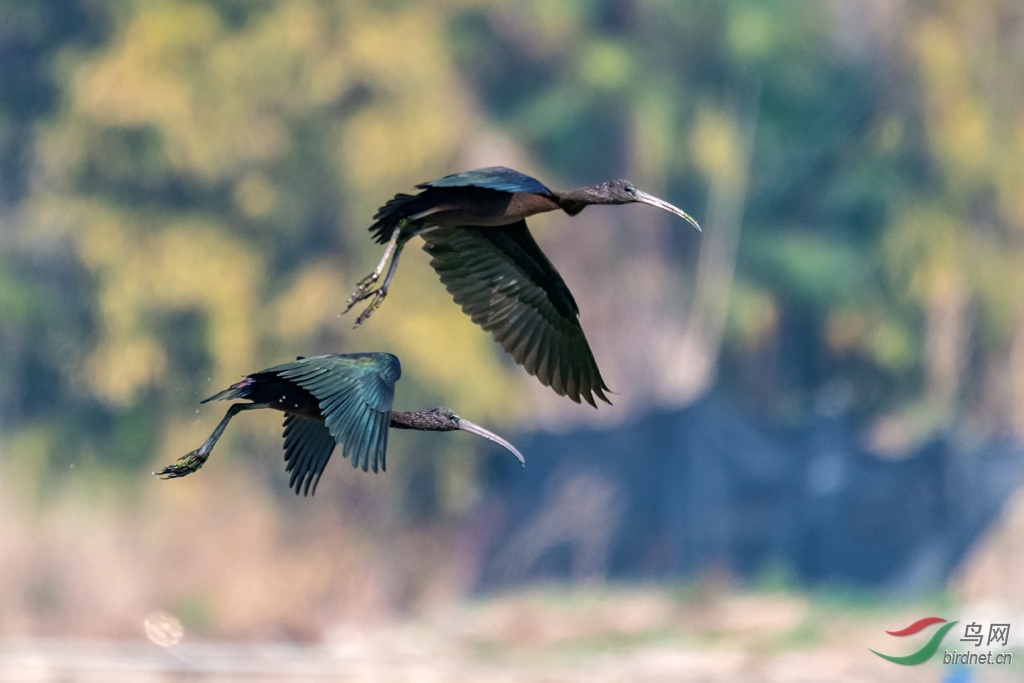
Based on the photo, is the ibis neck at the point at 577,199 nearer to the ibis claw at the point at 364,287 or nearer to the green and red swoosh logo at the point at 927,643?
the ibis claw at the point at 364,287

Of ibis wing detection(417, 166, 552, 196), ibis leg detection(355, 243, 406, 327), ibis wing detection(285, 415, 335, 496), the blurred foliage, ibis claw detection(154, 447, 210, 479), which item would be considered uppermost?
the blurred foliage

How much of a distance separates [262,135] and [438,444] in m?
4.76

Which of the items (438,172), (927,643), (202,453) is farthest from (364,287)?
(438,172)

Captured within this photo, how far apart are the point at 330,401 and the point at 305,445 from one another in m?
0.99

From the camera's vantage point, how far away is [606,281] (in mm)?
22141

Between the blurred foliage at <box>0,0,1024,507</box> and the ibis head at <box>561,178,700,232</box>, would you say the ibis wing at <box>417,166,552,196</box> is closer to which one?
the ibis head at <box>561,178,700,232</box>

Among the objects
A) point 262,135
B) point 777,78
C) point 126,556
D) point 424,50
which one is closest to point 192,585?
point 126,556

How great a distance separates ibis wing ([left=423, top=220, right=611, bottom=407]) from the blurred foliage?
12355 mm

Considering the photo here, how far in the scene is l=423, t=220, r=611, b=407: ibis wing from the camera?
314 inches

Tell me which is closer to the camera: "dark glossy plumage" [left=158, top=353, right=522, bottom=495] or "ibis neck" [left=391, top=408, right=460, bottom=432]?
"dark glossy plumage" [left=158, top=353, right=522, bottom=495]

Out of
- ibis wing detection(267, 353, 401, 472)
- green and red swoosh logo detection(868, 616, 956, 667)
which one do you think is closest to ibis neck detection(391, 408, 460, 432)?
ibis wing detection(267, 353, 401, 472)

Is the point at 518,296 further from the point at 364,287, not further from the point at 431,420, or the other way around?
the point at 364,287

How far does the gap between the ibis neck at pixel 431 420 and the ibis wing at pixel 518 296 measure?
0.54 meters

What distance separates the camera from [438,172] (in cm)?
2147
